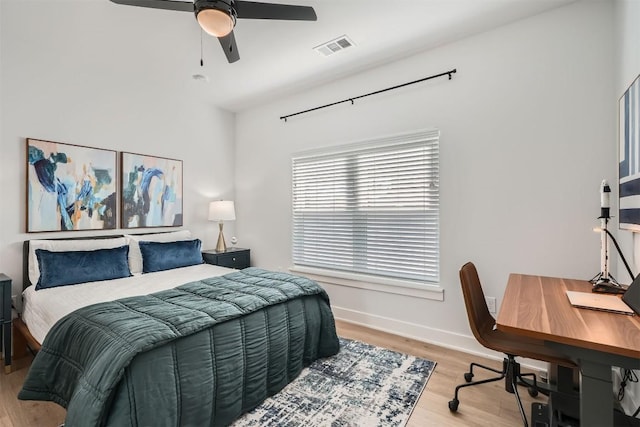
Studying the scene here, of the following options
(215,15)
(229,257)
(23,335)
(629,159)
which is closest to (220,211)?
(229,257)

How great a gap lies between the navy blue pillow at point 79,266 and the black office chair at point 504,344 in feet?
10.0

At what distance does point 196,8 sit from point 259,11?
15.0 inches

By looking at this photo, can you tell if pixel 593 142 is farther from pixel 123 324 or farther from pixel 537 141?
pixel 123 324

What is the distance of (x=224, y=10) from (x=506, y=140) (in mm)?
2334

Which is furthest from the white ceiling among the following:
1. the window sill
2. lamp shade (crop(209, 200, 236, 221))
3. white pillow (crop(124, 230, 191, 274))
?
the window sill

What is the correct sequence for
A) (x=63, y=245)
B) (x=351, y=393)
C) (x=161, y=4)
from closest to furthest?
1. (x=161, y=4)
2. (x=351, y=393)
3. (x=63, y=245)

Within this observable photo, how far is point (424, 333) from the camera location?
2928mm

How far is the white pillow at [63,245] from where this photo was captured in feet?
8.62

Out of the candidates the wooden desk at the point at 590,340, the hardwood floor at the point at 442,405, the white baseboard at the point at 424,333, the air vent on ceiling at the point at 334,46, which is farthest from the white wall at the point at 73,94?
the wooden desk at the point at 590,340

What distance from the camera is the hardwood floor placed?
1831 mm

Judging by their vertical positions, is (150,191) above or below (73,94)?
below

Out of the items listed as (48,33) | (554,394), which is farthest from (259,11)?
(554,394)

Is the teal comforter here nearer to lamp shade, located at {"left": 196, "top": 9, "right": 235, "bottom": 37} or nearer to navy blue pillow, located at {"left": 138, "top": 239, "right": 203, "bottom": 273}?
navy blue pillow, located at {"left": 138, "top": 239, "right": 203, "bottom": 273}

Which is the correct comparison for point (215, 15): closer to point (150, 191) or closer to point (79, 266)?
point (79, 266)
